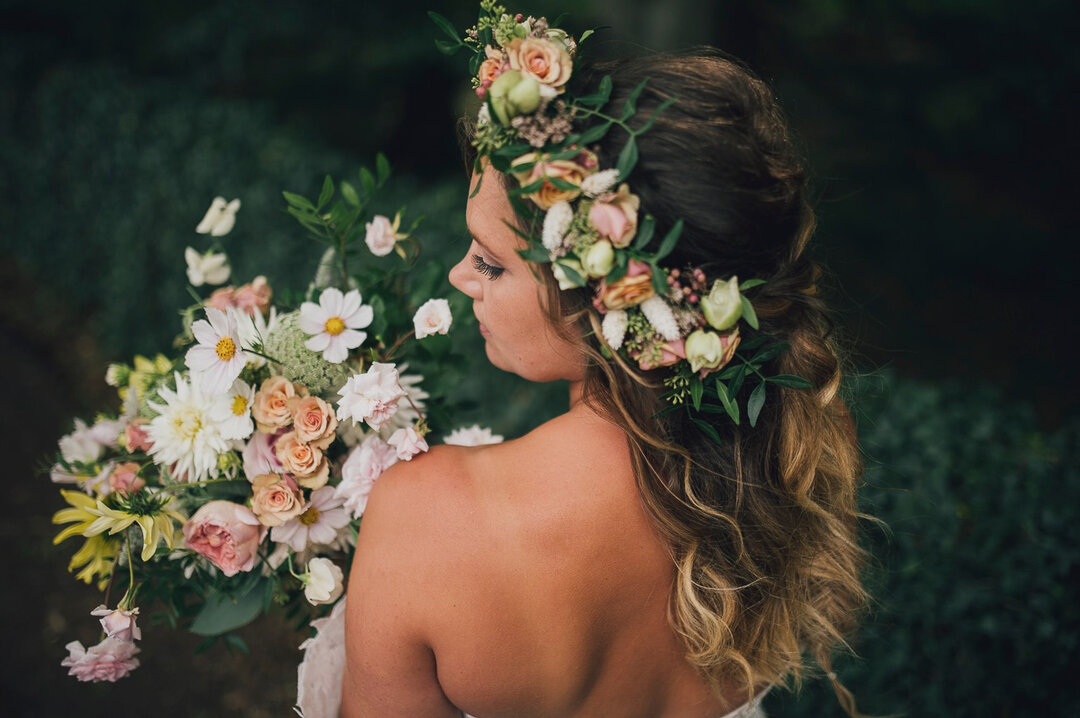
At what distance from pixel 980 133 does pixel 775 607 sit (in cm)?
597

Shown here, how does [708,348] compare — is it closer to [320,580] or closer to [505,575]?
[505,575]

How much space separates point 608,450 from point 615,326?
24 cm

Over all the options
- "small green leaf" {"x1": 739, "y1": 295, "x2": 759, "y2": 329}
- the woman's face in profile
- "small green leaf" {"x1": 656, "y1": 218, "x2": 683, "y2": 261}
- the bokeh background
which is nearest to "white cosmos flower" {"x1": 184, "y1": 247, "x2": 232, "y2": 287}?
the woman's face in profile

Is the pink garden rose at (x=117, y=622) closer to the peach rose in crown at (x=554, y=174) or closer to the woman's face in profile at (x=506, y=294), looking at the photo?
the woman's face in profile at (x=506, y=294)

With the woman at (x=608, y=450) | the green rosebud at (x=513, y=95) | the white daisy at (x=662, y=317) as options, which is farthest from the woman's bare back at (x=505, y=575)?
the green rosebud at (x=513, y=95)

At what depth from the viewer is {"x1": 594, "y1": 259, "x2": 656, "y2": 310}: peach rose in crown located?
1412 mm

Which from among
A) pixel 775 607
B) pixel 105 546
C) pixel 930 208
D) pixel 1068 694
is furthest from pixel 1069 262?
pixel 105 546

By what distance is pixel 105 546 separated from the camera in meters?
1.71

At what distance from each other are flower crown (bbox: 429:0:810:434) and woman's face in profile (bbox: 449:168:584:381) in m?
0.08

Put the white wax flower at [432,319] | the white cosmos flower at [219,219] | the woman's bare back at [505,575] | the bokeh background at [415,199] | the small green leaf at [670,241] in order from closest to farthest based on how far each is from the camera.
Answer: the small green leaf at [670,241], the woman's bare back at [505,575], the white wax flower at [432,319], the white cosmos flower at [219,219], the bokeh background at [415,199]

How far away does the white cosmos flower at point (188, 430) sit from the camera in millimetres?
1658

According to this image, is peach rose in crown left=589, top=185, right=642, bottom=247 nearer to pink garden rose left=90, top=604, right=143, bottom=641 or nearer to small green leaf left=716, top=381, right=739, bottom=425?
small green leaf left=716, top=381, right=739, bottom=425

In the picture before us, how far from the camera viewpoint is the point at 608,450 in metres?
1.55

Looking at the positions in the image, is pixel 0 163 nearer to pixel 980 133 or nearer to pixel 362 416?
pixel 362 416
